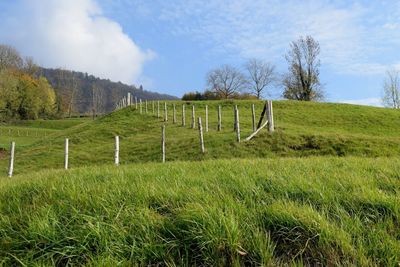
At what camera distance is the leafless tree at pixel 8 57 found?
94812 mm

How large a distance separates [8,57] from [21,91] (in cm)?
1098

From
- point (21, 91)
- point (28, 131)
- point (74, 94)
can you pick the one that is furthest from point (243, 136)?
point (74, 94)

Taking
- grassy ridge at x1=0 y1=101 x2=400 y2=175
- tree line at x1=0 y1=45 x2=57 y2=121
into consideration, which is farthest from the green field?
tree line at x1=0 y1=45 x2=57 y2=121

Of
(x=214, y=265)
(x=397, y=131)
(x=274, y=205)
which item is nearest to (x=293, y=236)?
(x=274, y=205)

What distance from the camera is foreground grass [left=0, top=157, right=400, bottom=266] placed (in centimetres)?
365

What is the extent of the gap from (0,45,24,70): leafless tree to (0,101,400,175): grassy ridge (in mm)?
60233

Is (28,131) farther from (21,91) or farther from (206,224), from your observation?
(206,224)

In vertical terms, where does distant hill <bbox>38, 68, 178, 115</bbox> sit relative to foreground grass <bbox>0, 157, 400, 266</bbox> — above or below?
above

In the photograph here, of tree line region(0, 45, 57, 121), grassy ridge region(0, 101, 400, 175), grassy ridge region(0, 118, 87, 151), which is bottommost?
grassy ridge region(0, 101, 400, 175)

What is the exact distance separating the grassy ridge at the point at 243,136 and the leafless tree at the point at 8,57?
60.2 m

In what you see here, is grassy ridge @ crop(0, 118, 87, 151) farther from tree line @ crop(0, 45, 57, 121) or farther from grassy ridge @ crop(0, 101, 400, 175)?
grassy ridge @ crop(0, 101, 400, 175)

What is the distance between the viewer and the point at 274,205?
4402 mm

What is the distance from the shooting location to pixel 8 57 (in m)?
97.1

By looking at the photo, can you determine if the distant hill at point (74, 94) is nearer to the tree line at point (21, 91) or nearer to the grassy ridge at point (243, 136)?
the tree line at point (21, 91)
